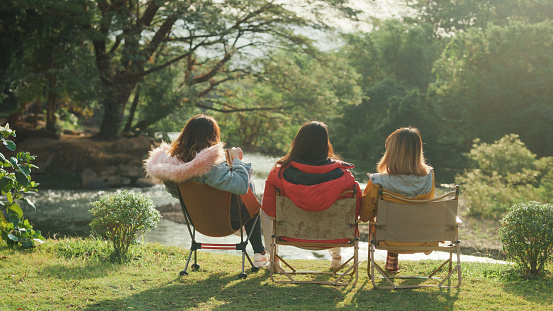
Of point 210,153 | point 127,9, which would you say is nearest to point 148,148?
point 127,9

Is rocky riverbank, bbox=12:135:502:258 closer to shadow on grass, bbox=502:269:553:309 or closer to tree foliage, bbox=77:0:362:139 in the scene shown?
tree foliage, bbox=77:0:362:139

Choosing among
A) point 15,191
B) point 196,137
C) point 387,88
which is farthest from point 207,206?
point 387,88

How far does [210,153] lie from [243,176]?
1.00 ft

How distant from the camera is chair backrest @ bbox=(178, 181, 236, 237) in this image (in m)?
3.98

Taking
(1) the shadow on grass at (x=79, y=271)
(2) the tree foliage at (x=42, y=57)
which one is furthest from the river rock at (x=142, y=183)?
(1) the shadow on grass at (x=79, y=271)

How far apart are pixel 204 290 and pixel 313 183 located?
109 centimetres

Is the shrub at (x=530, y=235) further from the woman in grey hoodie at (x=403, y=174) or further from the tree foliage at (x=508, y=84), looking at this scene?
the tree foliage at (x=508, y=84)

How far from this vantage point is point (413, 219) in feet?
12.0

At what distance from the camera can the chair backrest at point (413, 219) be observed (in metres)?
3.64

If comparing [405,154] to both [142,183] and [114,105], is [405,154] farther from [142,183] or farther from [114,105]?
[114,105]

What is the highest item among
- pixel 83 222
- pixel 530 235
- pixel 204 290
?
pixel 530 235

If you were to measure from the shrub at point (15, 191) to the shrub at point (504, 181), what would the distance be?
30.6ft

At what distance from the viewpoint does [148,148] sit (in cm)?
1631

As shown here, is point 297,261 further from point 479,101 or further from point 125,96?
point 479,101
